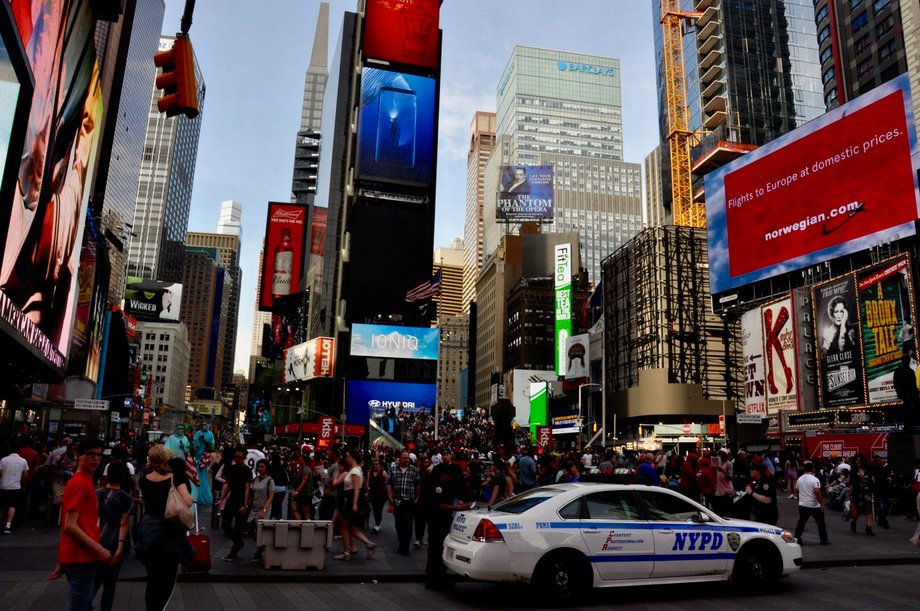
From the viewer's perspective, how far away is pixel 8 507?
13750 mm

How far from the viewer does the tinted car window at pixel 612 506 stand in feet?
28.5

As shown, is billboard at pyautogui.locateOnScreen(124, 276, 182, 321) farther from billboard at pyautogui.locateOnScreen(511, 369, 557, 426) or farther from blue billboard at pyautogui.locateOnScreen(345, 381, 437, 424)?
billboard at pyautogui.locateOnScreen(511, 369, 557, 426)

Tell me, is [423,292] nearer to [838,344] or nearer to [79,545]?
[838,344]

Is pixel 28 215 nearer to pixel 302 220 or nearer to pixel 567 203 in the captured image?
pixel 302 220

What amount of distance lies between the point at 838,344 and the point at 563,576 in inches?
1685

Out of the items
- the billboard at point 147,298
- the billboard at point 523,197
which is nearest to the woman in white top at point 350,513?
the billboard at point 147,298

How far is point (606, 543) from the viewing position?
27.9 feet

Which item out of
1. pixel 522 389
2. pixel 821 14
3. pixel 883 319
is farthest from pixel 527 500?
pixel 522 389

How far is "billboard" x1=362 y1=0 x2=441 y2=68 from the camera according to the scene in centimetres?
9056

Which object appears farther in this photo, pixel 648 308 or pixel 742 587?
pixel 648 308

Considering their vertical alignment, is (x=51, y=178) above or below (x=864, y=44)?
below

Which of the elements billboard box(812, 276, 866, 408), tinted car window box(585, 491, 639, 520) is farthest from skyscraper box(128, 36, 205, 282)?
tinted car window box(585, 491, 639, 520)

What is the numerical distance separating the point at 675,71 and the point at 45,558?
99259mm

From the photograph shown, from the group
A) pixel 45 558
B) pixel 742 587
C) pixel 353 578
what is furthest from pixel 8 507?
pixel 742 587
